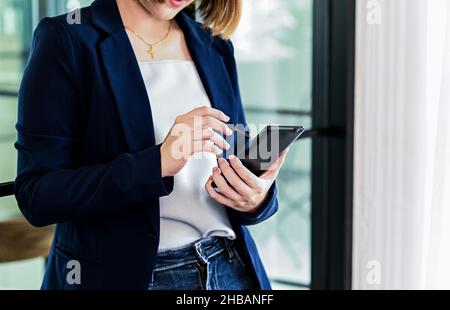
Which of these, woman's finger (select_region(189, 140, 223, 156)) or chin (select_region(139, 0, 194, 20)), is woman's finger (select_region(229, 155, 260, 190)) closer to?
woman's finger (select_region(189, 140, 223, 156))

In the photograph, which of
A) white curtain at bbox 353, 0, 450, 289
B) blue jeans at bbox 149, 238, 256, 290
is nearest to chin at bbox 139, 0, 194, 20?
blue jeans at bbox 149, 238, 256, 290

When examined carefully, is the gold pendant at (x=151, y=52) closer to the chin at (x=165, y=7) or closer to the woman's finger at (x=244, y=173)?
the chin at (x=165, y=7)

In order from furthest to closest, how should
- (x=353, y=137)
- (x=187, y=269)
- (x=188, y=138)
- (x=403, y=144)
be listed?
(x=353, y=137), (x=403, y=144), (x=187, y=269), (x=188, y=138)

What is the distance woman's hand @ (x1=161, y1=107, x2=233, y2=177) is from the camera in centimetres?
103

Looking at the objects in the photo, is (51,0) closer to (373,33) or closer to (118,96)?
(118,96)

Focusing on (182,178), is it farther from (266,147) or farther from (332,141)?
(332,141)

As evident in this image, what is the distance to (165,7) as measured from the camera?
1.16 m

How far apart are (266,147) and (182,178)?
15cm

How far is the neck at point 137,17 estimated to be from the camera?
1.19 metres

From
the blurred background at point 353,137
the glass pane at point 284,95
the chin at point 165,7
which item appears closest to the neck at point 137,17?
the chin at point 165,7

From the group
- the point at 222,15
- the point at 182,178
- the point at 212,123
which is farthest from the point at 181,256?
the point at 222,15

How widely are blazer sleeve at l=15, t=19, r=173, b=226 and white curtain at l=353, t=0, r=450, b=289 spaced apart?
37.1 inches

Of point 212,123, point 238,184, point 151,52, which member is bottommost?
point 238,184
